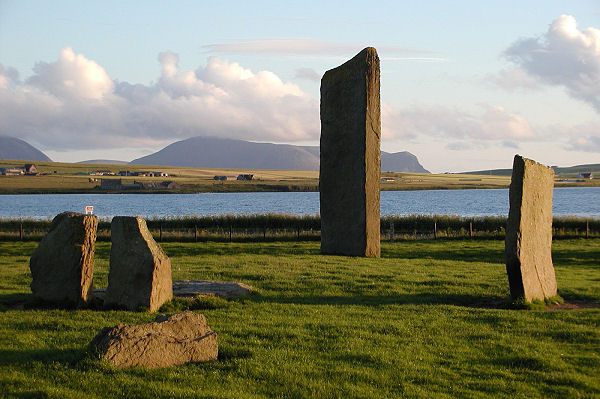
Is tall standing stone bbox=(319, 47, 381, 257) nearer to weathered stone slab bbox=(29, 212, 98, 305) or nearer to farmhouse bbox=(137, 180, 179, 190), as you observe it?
weathered stone slab bbox=(29, 212, 98, 305)

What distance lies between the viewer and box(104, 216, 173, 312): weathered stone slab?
12.4 metres

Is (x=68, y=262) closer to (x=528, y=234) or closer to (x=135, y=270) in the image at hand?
(x=135, y=270)

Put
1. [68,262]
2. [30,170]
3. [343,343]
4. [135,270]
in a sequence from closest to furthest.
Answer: [343,343] < [135,270] < [68,262] < [30,170]

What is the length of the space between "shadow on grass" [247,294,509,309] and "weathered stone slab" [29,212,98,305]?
11.4 feet

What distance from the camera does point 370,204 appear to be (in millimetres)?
23312

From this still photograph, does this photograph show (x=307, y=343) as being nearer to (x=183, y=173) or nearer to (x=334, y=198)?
(x=334, y=198)

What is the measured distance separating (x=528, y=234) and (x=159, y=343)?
8.84 meters

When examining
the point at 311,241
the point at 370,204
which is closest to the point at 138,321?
the point at 370,204

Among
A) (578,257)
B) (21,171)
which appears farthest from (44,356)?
(21,171)

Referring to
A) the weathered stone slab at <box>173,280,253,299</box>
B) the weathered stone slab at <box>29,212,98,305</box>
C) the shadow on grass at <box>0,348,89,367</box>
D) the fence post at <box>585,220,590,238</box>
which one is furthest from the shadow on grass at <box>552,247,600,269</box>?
the shadow on grass at <box>0,348,89,367</box>

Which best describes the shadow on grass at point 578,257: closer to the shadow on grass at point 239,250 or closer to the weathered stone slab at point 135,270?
the shadow on grass at point 239,250

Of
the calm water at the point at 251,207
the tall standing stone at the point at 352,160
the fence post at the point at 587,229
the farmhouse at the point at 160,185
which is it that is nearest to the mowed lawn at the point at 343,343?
the tall standing stone at the point at 352,160

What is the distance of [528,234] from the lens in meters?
14.1

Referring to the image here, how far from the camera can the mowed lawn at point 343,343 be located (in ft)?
25.7
